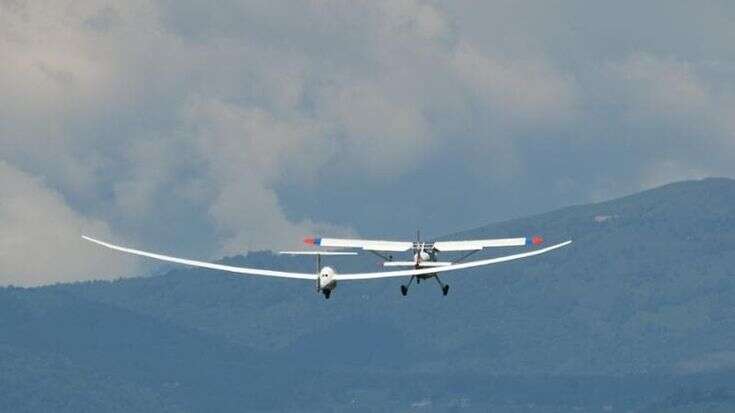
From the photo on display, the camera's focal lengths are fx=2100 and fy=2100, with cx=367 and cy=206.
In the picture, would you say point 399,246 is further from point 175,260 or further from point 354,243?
point 175,260

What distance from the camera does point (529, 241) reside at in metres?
146

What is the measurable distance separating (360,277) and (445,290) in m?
6.20

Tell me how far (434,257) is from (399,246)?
2781 mm

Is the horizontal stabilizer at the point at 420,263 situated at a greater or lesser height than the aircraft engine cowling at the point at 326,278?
greater

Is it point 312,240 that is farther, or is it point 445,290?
point 312,240

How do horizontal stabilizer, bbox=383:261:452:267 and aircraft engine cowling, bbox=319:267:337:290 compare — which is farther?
horizontal stabilizer, bbox=383:261:452:267

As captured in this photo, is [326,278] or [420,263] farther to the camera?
[420,263]

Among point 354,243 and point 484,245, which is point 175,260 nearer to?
point 354,243

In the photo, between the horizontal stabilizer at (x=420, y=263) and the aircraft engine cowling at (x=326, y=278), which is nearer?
the aircraft engine cowling at (x=326, y=278)

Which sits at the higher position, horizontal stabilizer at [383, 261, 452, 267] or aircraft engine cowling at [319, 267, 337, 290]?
horizontal stabilizer at [383, 261, 452, 267]

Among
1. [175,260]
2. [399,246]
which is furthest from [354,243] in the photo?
[175,260]

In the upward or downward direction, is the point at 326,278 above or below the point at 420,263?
below

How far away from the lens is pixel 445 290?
470ft

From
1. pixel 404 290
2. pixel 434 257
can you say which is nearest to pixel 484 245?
pixel 434 257
